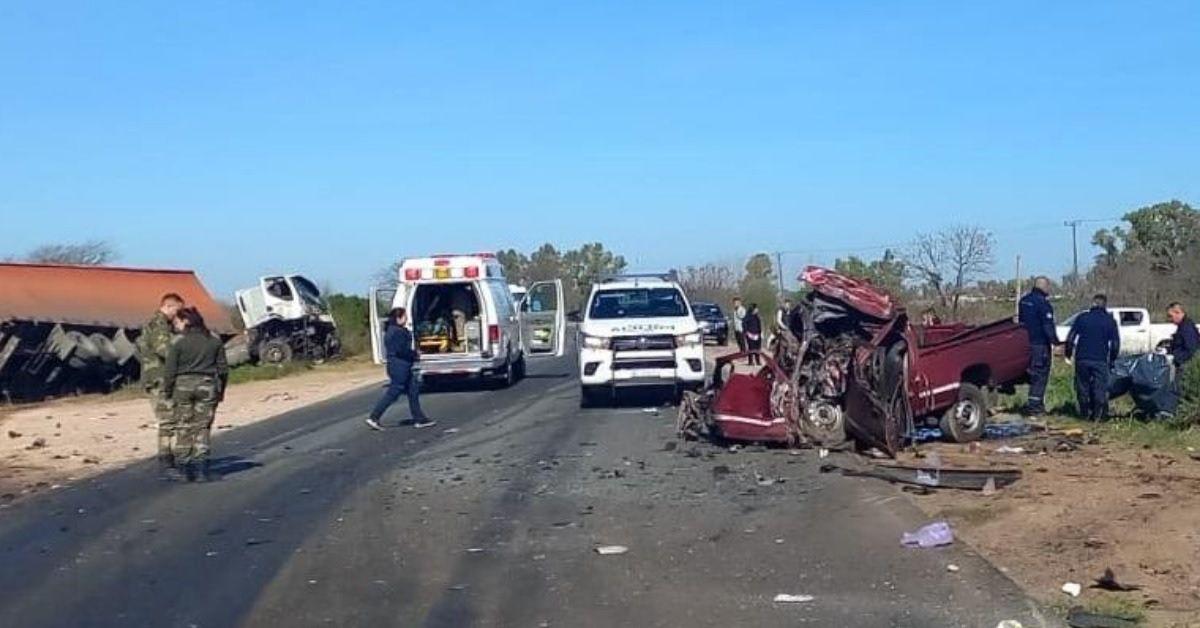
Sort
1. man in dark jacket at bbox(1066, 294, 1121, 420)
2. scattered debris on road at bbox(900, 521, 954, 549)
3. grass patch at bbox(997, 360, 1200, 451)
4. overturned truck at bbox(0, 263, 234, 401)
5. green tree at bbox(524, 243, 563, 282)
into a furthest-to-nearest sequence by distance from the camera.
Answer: green tree at bbox(524, 243, 563, 282) < overturned truck at bbox(0, 263, 234, 401) < man in dark jacket at bbox(1066, 294, 1121, 420) < grass patch at bbox(997, 360, 1200, 451) < scattered debris on road at bbox(900, 521, 954, 549)

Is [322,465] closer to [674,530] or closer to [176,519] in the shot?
[176,519]

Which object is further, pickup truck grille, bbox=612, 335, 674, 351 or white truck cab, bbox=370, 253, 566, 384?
white truck cab, bbox=370, 253, 566, 384

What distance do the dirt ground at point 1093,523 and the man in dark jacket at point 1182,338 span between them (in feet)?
11.2

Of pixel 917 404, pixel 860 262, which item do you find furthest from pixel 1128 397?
pixel 860 262

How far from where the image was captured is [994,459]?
587 inches

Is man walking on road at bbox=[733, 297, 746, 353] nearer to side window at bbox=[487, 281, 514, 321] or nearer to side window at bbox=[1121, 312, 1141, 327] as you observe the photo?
side window at bbox=[487, 281, 514, 321]

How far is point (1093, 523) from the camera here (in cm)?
1088

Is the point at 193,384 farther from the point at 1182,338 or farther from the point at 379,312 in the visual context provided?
the point at 379,312

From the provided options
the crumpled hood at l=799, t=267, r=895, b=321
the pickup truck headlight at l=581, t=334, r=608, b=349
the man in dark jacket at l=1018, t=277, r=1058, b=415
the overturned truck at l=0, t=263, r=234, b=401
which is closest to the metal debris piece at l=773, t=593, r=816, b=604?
the crumpled hood at l=799, t=267, r=895, b=321

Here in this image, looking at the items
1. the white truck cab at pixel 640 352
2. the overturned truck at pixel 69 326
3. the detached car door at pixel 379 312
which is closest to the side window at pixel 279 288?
the overturned truck at pixel 69 326

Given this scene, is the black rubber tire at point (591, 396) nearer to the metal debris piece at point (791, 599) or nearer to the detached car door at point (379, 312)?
the detached car door at point (379, 312)

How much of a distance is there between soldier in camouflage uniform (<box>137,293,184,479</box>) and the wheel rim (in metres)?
8.25

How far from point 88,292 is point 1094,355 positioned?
22855 mm

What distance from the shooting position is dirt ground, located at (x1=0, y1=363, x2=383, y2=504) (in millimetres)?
17141
